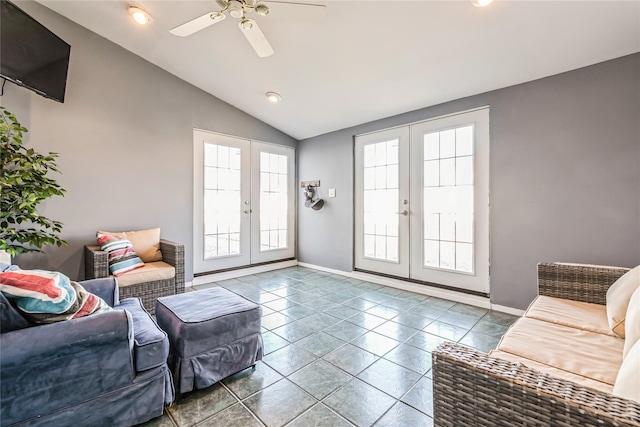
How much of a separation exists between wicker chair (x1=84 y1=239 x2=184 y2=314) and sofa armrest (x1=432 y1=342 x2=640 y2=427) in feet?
9.05

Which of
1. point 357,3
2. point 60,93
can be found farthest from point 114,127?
point 357,3

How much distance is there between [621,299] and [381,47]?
2.55m

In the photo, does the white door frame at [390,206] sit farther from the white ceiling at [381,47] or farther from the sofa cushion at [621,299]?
the sofa cushion at [621,299]

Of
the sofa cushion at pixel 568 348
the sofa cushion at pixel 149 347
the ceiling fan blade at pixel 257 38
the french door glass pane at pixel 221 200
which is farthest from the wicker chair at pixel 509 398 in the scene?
the french door glass pane at pixel 221 200

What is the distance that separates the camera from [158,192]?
141 inches

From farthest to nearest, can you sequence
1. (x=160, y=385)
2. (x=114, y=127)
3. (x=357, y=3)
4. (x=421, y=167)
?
(x=421, y=167)
(x=114, y=127)
(x=357, y=3)
(x=160, y=385)

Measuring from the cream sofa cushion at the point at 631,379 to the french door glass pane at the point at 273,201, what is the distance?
14.0 ft

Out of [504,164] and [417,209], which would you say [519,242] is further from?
[417,209]

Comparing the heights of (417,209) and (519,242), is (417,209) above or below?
above

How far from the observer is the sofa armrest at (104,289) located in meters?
1.90

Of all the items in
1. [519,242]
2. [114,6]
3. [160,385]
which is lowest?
[160,385]

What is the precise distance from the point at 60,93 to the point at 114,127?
0.61 m

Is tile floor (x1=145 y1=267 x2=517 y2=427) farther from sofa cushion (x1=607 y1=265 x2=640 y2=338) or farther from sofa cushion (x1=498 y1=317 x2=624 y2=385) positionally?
sofa cushion (x1=607 y1=265 x2=640 y2=338)

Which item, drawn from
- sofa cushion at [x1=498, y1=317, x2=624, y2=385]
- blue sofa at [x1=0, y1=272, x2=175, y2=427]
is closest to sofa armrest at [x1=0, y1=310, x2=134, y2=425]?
blue sofa at [x1=0, y1=272, x2=175, y2=427]
